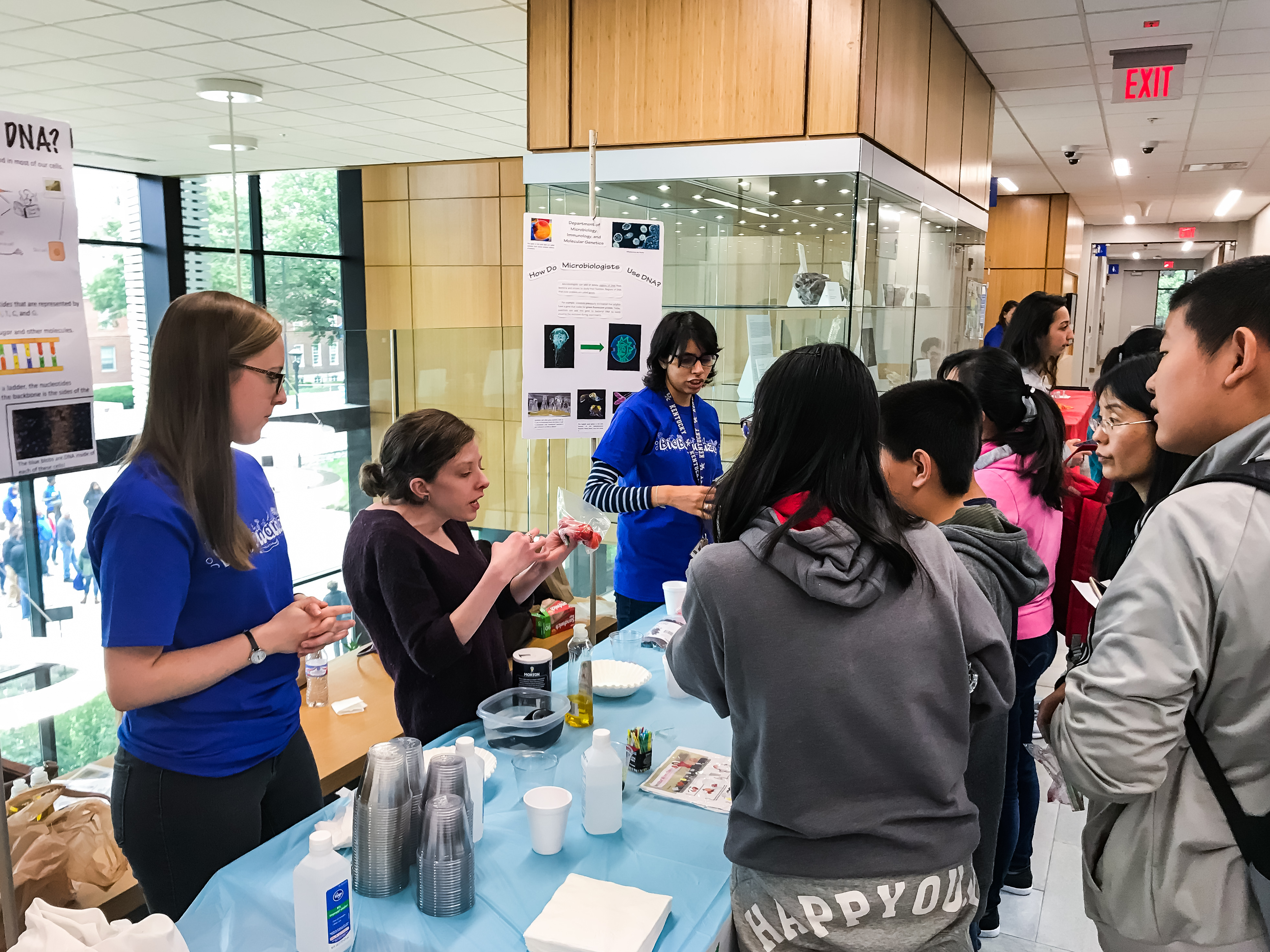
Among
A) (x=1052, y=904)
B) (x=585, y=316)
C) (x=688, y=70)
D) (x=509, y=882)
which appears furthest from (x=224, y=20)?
(x=1052, y=904)

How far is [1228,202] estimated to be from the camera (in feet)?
37.1

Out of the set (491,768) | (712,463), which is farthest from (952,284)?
(491,768)

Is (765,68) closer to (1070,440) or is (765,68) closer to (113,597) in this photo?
(113,597)

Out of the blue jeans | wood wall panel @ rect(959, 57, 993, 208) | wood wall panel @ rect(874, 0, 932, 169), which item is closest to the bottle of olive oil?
the blue jeans

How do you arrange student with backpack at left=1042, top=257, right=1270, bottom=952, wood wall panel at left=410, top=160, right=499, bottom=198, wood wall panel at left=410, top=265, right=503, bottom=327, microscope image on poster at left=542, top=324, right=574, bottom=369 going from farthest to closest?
wood wall panel at left=410, top=265, right=503, bottom=327
wood wall panel at left=410, top=160, right=499, bottom=198
microscope image on poster at left=542, top=324, right=574, bottom=369
student with backpack at left=1042, top=257, right=1270, bottom=952

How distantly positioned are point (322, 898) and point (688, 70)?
3244 mm

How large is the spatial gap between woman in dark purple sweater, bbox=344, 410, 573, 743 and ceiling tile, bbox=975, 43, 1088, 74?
446 cm

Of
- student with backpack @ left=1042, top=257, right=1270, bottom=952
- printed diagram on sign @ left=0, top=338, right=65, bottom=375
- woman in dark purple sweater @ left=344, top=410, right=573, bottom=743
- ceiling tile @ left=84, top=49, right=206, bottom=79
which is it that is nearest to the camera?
student with backpack @ left=1042, top=257, right=1270, bottom=952

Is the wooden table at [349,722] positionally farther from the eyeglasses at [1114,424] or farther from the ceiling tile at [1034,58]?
the ceiling tile at [1034,58]

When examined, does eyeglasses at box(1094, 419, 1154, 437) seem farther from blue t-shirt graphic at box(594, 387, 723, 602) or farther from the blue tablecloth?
the blue tablecloth

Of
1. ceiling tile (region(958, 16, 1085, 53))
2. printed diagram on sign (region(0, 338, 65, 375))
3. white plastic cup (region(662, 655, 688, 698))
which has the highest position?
ceiling tile (region(958, 16, 1085, 53))

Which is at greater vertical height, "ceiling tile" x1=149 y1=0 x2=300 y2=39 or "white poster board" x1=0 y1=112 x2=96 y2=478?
"ceiling tile" x1=149 y1=0 x2=300 y2=39

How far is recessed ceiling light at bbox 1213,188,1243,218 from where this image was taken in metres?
10.5

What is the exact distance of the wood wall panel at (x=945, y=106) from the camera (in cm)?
452
